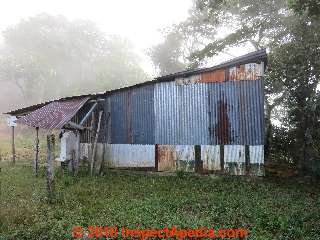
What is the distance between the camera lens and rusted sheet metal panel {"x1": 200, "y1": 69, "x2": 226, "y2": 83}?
46.1ft

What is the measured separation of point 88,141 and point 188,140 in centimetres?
555

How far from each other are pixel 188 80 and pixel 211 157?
3.46 meters

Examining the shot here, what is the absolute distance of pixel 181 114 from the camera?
14.7 m

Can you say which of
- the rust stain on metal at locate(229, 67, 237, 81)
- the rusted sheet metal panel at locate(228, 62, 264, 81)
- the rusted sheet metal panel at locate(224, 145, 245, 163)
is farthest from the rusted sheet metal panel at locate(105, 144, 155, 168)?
Result: the rusted sheet metal panel at locate(228, 62, 264, 81)

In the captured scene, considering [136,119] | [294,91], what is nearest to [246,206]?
[136,119]

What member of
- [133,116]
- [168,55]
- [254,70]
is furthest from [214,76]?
[168,55]

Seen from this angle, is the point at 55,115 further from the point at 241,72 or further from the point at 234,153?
the point at 241,72

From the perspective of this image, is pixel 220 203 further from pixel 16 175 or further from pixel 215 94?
pixel 16 175

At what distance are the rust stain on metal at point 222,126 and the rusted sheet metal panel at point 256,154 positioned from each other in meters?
1.04

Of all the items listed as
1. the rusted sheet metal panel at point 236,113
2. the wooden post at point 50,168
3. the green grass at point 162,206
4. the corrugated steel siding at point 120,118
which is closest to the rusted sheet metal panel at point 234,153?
the rusted sheet metal panel at point 236,113

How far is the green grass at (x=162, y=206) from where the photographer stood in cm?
773

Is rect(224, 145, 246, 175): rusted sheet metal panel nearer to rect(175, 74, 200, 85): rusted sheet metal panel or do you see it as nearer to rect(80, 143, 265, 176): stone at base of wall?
rect(80, 143, 265, 176): stone at base of wall

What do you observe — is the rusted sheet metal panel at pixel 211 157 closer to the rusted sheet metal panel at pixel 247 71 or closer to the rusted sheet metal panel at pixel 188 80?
the rusted sheet metal panel at pixel 188 80

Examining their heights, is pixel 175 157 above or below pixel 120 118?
below
